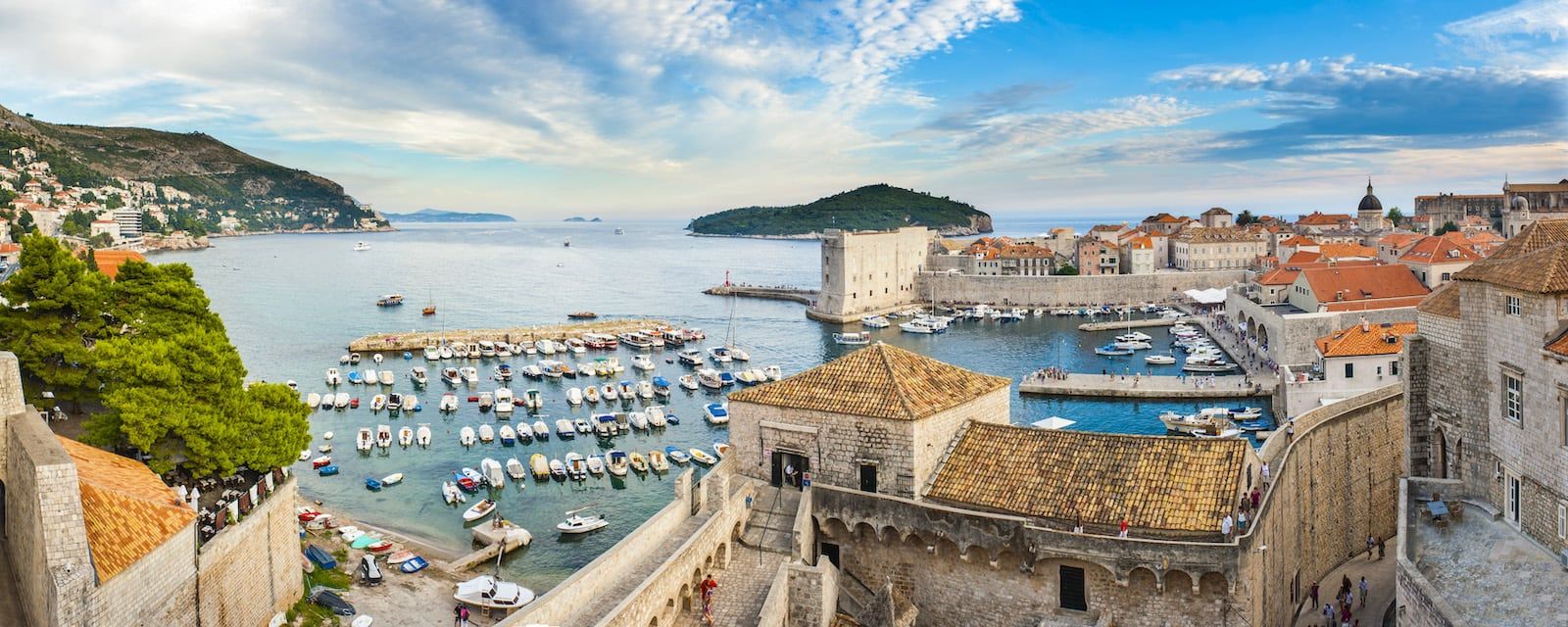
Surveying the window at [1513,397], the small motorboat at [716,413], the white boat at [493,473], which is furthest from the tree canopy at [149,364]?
the window at [1513,397]

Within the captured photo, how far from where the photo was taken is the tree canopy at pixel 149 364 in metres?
19.1

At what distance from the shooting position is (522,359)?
5903cm

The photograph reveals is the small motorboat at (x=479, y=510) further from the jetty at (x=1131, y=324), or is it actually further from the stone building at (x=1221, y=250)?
the stone building at (x=1221, y=250)

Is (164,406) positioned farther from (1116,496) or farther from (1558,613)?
(1558,613)

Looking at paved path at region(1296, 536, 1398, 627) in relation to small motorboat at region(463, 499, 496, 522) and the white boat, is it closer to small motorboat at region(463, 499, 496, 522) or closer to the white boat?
small motorboat at region(463, 499, 496, 522)

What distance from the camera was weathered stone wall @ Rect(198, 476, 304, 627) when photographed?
15867 millimetres

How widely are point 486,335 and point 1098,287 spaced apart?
161ft

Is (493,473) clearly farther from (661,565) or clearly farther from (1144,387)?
(1144,387)

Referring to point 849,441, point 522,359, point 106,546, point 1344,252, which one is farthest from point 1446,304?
point 1344,252

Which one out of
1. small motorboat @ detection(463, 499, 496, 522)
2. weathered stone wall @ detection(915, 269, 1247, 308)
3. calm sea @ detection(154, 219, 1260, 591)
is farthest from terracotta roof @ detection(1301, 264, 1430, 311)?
small motorboat @ detection(463, 499, 496, 522)

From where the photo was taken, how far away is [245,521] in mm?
17375

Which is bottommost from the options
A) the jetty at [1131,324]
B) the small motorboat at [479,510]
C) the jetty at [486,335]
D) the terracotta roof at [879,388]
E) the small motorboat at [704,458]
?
the small motorboat at [479,510]

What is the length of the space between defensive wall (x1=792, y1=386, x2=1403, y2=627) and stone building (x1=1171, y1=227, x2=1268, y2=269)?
258 ft

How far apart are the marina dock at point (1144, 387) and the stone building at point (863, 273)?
32087mm
